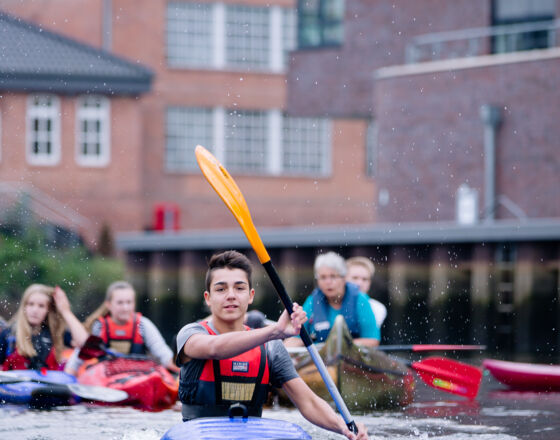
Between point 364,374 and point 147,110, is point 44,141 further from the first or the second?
point 364,374

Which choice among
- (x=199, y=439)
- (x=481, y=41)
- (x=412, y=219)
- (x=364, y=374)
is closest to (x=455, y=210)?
(x=412, y=219)

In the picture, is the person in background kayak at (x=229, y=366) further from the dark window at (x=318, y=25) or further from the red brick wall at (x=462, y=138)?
the dark window at (x=318, y=25)

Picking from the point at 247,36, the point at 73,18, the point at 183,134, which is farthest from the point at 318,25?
the point at 73,18

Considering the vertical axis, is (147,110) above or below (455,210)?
above

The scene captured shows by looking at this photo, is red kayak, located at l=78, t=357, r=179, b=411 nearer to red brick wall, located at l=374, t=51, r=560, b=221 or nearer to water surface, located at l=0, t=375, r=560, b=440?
water surface, located at l=0, t=375, r=560, b=440

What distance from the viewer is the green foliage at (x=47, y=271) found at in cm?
2225

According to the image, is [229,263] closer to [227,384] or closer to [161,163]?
[227,384]

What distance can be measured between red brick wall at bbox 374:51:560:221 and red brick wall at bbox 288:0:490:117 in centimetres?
165

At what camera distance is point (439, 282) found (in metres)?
18.7

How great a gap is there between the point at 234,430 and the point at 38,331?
205 inches

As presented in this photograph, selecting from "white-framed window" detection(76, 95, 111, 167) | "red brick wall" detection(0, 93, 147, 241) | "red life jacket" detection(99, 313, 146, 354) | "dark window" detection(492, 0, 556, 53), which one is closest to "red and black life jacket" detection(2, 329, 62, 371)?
"red life jacket" detection(99, 313, 146, 354)

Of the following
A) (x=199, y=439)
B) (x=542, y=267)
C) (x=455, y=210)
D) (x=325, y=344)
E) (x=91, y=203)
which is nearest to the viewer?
(x=199, y=439)

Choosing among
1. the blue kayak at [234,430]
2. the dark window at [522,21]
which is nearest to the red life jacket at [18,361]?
the blue kayak at [234,430]

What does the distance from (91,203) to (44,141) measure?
200 centimetres
